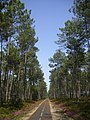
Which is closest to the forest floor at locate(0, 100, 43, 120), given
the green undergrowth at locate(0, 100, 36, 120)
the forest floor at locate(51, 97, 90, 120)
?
the green undergrowth at locate(0, 100, 36, 120)

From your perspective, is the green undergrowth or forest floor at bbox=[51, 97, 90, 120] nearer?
forest floor at bbox=[51, 97, 90, 120]

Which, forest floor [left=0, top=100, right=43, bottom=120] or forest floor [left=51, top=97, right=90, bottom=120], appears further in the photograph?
forest floor [left=0, top=100, right=43, bottom=120]

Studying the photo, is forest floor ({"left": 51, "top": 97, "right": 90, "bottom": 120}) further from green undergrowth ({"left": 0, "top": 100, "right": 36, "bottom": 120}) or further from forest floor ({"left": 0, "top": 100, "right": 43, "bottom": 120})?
green undergrowth ({"left": 0, "top": 100, "right": 36, "bottom": 120})

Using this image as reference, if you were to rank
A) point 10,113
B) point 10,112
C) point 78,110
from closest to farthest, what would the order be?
point 10,113, point 10,112, point 78,110

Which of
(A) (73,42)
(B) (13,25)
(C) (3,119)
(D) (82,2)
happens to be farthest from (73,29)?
(C) (3,119)

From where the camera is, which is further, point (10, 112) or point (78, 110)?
point (78, 110)

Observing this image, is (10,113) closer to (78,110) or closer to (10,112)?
(10,112)

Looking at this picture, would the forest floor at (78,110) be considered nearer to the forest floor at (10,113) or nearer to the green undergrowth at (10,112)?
the forest floor at (10,113)

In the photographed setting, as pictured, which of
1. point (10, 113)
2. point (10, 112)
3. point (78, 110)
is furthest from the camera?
point (78, 110)

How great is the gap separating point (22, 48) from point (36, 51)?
6.70 meters

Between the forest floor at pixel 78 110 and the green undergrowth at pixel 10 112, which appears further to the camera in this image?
the green undergrowth at pixel 10 112

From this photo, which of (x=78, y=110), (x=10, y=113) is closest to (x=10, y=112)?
(x=10, y=113)

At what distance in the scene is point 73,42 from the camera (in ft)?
147

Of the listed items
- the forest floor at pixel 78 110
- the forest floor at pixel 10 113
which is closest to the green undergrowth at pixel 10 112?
the forest floor at pixel 10 113
